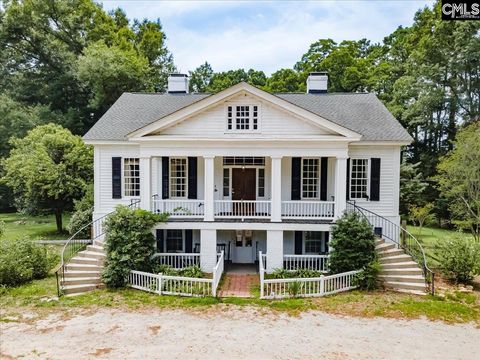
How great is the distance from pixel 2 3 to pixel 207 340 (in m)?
41.5

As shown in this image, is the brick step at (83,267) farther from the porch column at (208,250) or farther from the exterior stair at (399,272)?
the exterior stair at (399,272)

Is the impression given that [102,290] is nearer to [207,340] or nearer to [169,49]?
[207,340]

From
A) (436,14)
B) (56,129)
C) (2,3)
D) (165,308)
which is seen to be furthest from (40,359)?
(2,3)

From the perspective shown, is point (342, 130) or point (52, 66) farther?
point (52, 66)

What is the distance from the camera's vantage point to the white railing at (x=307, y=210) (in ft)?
47.6

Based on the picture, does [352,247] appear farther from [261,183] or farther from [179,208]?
[179,208]

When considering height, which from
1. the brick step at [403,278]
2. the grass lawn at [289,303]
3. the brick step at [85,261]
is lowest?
the grass lawn at [289,303]

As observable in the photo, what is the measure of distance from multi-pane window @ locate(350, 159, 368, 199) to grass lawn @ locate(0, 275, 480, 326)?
4.90 meters

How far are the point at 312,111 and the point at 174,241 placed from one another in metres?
9.48

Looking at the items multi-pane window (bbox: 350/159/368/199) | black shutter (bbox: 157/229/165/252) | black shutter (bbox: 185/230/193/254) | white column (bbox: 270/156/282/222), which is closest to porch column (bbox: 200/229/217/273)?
black shutter (bbox: 185/230/193/254)

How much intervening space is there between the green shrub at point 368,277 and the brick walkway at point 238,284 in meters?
3.84

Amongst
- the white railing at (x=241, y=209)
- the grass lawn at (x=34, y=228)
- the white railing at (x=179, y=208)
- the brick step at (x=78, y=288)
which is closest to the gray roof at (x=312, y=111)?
the white railing at (x=179, y=208)

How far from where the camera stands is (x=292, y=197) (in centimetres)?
1556

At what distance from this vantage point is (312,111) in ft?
56.7
